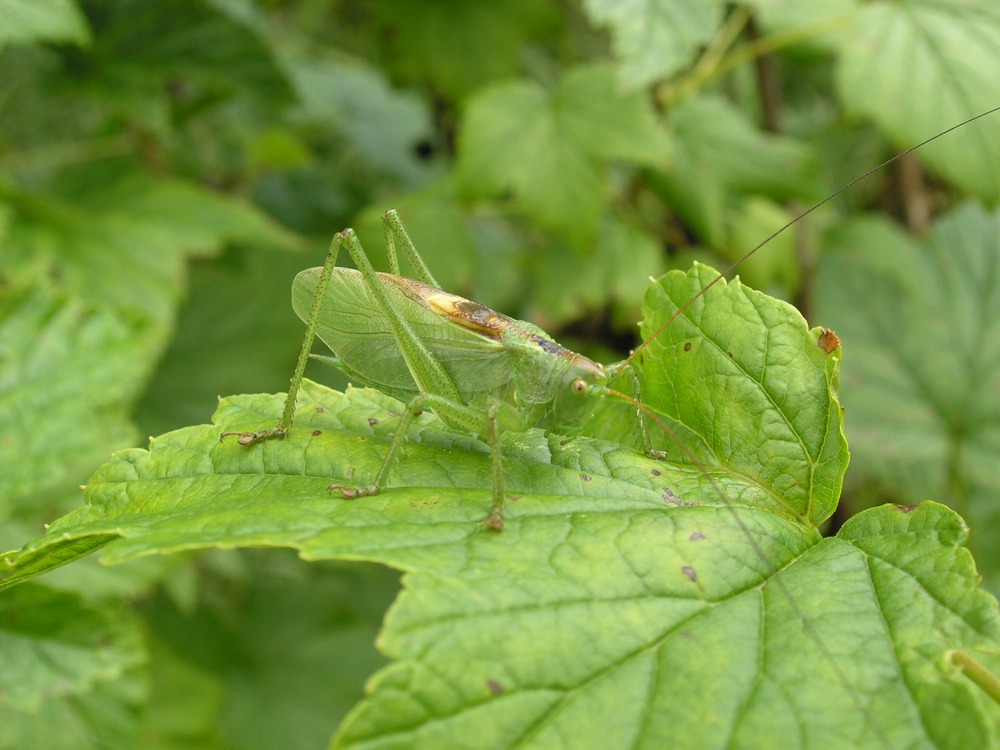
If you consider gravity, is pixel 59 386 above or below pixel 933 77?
below

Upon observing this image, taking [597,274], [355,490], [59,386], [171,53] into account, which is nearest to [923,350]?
[597,274]

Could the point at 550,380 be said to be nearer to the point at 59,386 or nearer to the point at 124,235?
the point at 59,386

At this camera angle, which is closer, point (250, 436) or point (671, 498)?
point (671, 498)

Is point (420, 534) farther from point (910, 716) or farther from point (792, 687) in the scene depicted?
point (910, 716)

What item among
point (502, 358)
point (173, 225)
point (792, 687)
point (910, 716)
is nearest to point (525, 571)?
point (792, 687)

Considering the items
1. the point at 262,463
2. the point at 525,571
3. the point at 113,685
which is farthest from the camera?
the point at 113,685

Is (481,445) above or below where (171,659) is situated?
above
